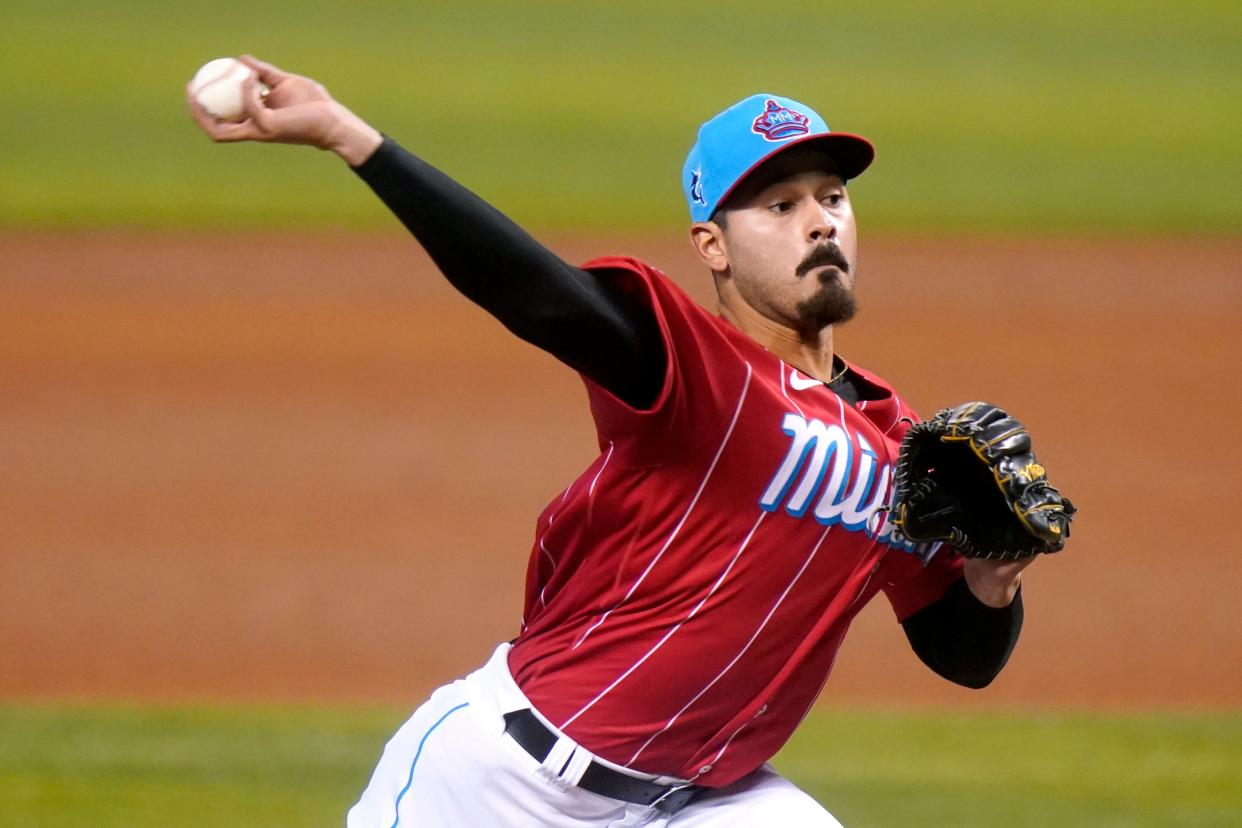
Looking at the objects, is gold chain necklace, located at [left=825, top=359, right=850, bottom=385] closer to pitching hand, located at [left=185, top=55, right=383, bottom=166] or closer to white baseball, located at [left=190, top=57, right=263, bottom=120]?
pitching hand, located at [left=185, top=55, right=383, bottom=166]

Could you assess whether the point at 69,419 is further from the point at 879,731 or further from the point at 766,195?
the point at 766,195

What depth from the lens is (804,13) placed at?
22.0 metres

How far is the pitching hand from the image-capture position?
242 centimetres

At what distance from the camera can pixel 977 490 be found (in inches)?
117

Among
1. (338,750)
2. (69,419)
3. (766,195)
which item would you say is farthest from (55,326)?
(766,195)

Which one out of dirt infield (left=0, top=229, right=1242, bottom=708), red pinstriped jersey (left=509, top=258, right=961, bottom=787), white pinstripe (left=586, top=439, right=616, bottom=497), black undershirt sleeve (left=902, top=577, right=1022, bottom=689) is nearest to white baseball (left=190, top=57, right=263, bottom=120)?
red pinstriped jersey (left=509, top=258, right=961, bottom=787)

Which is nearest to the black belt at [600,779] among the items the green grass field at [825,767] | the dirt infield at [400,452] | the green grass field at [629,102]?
the green grass field at [825,767]

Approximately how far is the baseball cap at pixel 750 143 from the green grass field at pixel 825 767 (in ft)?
10.1

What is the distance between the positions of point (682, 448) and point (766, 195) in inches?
21.3

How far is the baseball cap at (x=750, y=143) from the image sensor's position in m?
3.01

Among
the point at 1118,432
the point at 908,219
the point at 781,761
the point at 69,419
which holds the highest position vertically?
the point at 908,219

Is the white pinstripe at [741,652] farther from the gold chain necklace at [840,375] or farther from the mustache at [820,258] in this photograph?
the mustache at [820,258]

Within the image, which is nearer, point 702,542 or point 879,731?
point 702,542

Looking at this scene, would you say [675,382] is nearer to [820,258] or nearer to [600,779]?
[820,258]
